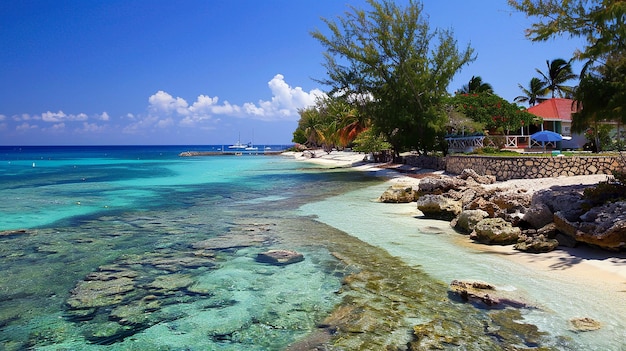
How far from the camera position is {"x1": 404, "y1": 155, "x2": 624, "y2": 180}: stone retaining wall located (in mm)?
19156

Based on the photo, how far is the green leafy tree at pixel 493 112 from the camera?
37.6m

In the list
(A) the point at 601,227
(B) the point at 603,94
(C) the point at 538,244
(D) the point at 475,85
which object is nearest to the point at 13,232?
(C) the point at 538,244

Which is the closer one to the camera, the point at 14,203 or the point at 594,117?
the point at 594,117

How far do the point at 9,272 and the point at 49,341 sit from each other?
437 centimetres

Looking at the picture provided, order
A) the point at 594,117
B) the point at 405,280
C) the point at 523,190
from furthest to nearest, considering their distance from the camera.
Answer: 1. the point at 523,190
2. the point at 594,117
3. the point at 405,280

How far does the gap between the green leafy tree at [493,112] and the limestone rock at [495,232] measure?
28.0 meters

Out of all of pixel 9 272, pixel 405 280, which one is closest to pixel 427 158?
pixel 405 280

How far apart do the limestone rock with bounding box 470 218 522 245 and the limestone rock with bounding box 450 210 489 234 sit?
2.09 feet

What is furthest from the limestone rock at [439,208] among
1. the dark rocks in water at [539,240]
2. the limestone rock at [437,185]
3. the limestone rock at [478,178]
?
the limestone rock at [478,178]

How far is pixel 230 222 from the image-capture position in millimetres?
15102

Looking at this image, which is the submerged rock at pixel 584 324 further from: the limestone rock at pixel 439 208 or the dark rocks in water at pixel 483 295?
the limestone rock at pixel 439 208

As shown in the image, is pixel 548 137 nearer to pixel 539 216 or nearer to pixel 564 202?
pixel 564 202

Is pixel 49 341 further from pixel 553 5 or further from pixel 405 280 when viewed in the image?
pixel 553 5

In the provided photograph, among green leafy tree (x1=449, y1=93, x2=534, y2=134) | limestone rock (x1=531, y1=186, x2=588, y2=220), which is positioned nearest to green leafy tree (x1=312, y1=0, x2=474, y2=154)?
green leafy tree (x1=449, y1=93, x2=534, y2=134)
